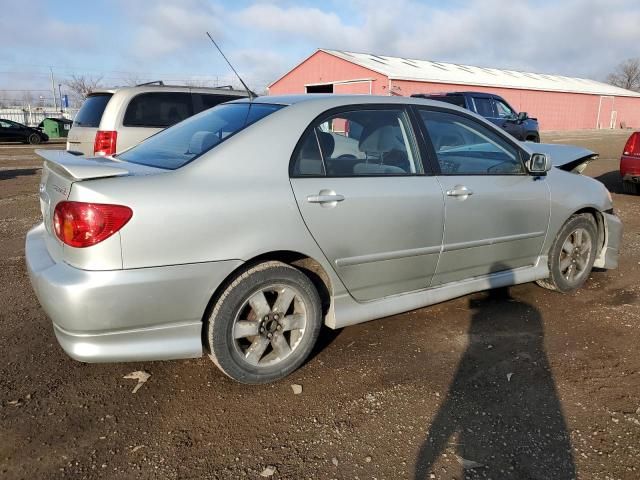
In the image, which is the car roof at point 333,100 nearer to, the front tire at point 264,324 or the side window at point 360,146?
the side window at point 360,146

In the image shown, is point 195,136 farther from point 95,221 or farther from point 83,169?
point 95,221

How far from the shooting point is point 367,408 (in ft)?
9.07

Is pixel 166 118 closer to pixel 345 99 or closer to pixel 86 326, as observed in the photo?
pixel 345 99

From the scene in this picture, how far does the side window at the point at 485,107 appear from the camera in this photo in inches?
488

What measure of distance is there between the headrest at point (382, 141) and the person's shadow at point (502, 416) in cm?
146

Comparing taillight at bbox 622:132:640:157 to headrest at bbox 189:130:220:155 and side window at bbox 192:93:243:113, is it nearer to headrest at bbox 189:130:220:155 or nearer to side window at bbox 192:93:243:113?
side window at bbox 192:93:243:113

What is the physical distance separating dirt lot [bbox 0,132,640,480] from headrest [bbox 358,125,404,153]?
1.32m

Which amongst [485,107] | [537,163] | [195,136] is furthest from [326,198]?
[485,107]

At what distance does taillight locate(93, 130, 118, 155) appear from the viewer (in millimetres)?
6695

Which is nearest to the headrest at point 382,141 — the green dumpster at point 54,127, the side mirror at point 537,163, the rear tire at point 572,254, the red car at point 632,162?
the side mirror at point 537,163

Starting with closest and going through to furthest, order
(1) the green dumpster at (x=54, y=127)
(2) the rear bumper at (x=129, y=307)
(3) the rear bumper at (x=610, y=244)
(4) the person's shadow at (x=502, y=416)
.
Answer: (4) the person's shadow at (x=502, y=416), (2) the rear bumper at (x=129, y=307), (3) the rear bumper at (x=610, y=244), (1) the green dumpster at (x=54, y=127)

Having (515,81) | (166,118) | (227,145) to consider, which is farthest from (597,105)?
(227,145)

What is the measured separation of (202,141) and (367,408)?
1.82 metres

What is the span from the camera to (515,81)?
3884cm
